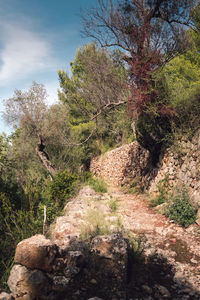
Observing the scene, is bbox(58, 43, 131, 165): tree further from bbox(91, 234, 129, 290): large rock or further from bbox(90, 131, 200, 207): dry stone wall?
bbox(91, 234, 129, 290): large rock

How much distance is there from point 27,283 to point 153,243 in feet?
9.03

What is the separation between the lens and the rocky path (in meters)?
3.12

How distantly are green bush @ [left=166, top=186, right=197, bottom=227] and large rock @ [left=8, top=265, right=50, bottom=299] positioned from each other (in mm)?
3821

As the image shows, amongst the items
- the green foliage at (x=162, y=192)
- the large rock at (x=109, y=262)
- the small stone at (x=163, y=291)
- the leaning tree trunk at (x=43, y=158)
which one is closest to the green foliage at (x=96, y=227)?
the large rock at (x=109, y=262)

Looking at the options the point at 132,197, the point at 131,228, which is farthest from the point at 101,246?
the point at 132,197

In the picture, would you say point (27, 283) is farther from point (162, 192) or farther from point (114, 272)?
point (162, 192)

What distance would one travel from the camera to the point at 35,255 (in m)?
3.14

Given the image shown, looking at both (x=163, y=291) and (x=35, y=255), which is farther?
(x=35, y=255)

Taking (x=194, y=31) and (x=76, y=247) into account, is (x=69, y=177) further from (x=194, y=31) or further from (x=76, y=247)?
(x=194, y=31)

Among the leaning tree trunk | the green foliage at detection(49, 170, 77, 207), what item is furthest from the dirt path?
the leaning tree trunk

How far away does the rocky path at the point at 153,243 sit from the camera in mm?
3119

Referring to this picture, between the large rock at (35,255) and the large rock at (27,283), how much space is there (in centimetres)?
9

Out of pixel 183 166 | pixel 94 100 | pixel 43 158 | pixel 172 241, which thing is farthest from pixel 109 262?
pixel 43 158

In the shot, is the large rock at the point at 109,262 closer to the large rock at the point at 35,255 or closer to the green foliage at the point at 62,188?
the large rock at the point at 35,255
